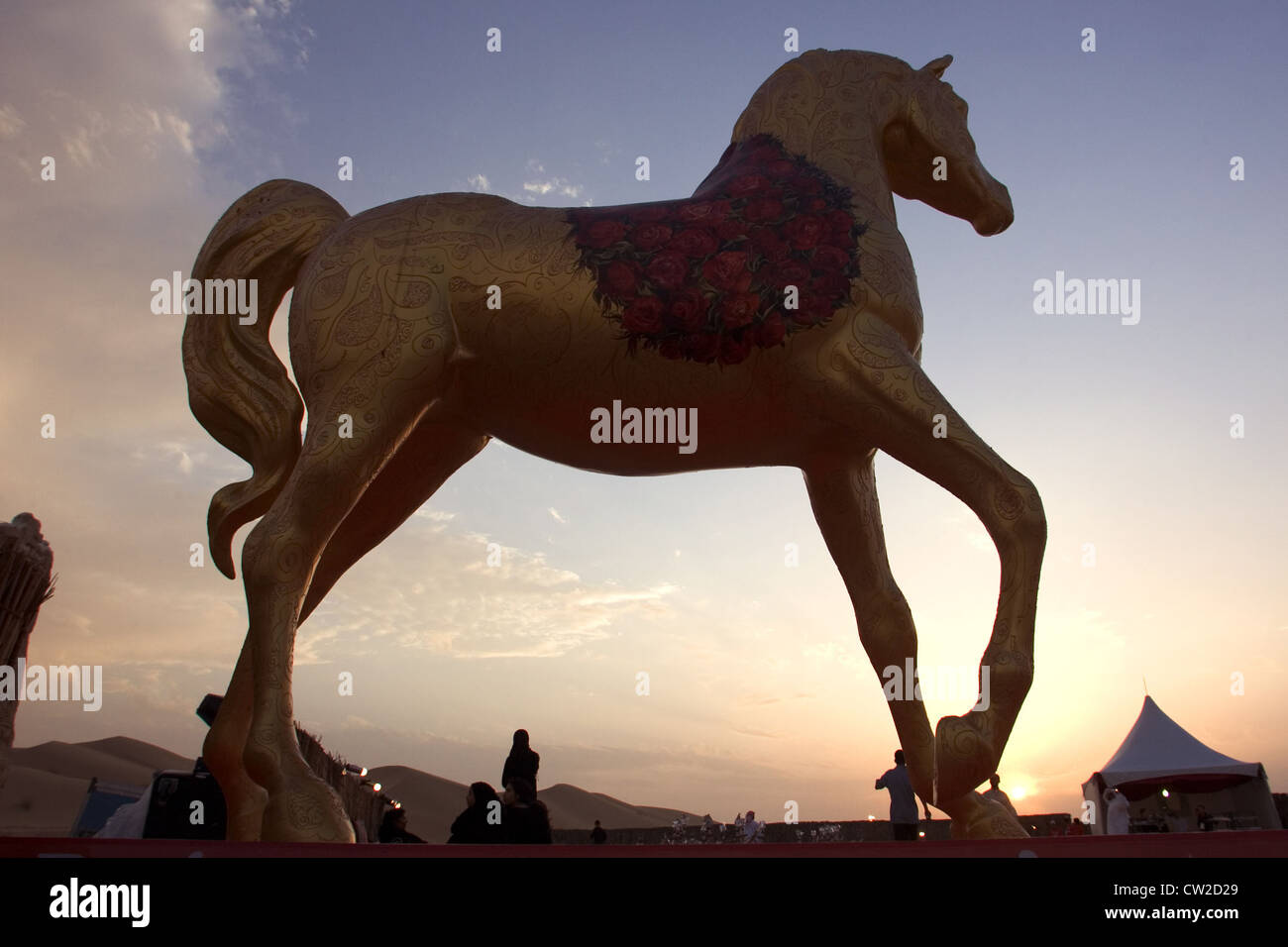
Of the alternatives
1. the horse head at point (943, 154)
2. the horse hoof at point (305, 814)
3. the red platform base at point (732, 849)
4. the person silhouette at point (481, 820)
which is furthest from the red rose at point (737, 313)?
the person silhouette at point (481, 820)

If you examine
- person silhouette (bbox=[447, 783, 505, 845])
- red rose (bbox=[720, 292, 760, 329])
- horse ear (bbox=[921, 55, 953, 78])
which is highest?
horse ear (bbox=[921, 55, 953, 78])

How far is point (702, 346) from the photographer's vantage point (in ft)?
9.60

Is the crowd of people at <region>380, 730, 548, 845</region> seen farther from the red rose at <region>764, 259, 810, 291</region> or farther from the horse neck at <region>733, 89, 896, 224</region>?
the horse neck at <region>733, 89, 896, 224</region>

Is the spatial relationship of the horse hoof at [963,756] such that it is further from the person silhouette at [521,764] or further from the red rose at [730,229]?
the person silhouette at [521,764]

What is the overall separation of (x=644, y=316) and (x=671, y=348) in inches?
5.3

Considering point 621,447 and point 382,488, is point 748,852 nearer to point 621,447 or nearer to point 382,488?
point 621,447

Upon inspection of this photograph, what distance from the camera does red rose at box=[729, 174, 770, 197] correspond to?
3.15m

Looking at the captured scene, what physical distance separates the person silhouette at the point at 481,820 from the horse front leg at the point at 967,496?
2.27 m

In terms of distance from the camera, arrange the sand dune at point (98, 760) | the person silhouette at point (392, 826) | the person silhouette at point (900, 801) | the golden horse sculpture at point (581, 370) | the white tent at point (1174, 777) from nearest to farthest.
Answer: the golden horse sculpture at point (581, 370) → the person silhouette at point (392, 826) → the person silhouette at point (900, 801) → the white tent at point (1174, 777) → the sand dune at point (98, 760)

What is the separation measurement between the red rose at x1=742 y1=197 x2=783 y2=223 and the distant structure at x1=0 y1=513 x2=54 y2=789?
5.02 m

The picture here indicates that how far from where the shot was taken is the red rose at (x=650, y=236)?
3.01 metres

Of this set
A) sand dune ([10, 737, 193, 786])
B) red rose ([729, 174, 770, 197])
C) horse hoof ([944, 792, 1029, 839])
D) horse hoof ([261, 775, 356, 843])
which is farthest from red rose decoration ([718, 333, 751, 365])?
sand dune ([10, 737, 193, 786])
